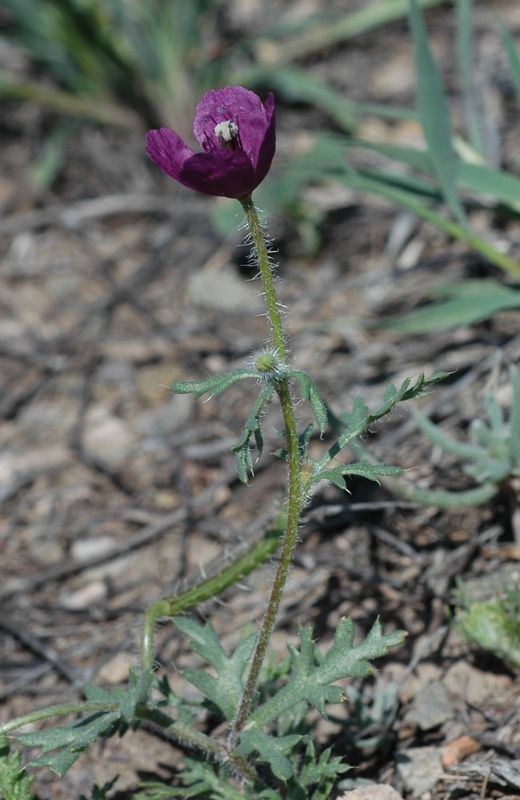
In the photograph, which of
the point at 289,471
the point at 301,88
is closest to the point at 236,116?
the point at 289,471

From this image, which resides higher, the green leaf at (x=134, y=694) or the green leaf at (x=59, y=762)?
the green leaf at (x=134, y=694)

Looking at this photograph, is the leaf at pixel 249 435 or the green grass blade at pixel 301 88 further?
the green grass blade at pixel 301 88

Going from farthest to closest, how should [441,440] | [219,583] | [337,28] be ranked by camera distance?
[337,28] → [441,440] → [219,583]

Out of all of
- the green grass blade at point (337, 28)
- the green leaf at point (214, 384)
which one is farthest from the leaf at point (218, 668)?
the green grass blade at point (337, 28)

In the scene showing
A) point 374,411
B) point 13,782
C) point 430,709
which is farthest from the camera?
point 430,709

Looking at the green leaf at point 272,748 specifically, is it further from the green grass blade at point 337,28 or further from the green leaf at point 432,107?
the green grass blade at point 337,28

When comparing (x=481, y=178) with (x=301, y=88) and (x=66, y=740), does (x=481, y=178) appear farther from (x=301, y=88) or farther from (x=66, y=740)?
Result: (x=66, y=740)
